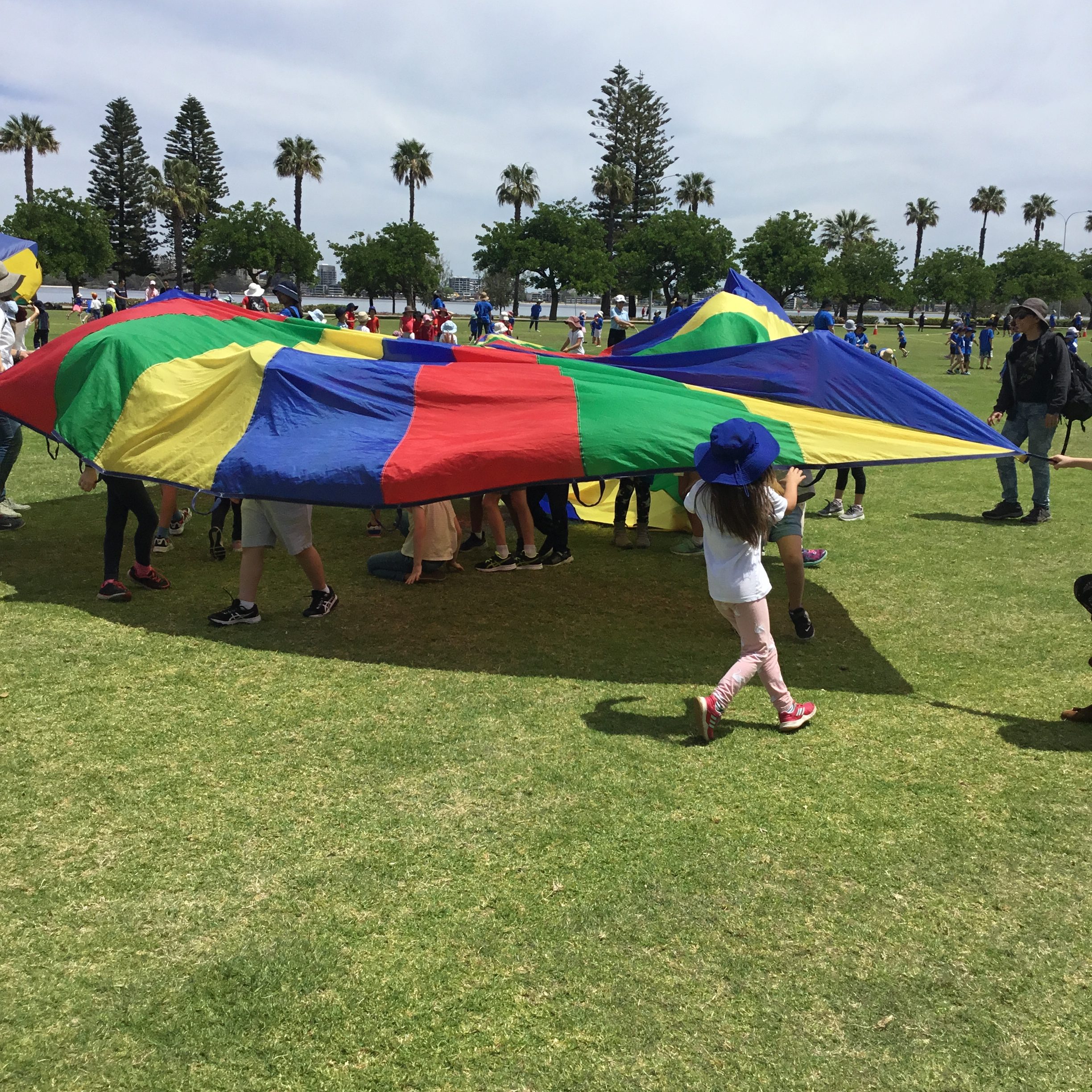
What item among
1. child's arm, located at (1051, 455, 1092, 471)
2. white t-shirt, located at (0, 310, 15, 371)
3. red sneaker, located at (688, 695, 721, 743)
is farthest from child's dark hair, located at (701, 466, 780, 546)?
white t-shirt, located at (0, 310, 15, 371)

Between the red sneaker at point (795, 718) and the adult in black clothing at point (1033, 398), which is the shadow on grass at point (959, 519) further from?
the red sneaker at point (795, 718)

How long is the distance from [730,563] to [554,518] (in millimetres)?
3122

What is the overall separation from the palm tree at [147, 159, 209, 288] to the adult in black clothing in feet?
230

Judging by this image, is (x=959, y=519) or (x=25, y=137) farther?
(x=25, y=137)

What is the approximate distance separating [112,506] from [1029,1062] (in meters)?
5.84

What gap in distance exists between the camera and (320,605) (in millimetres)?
6035

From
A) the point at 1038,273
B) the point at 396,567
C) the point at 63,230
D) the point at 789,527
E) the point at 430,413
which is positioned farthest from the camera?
the point at 1038,273

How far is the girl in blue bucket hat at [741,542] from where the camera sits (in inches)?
165

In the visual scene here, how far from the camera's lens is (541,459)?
5348 mm

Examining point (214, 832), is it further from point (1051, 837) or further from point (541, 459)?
point (1051, 837)

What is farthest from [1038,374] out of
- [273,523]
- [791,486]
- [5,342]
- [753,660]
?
[5,342]

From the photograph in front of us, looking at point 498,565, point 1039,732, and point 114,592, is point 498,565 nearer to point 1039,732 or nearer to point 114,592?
point 114,592

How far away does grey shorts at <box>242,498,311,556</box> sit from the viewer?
562cm

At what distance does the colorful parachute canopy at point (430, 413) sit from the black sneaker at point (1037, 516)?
150 inches
